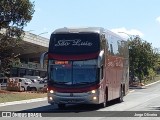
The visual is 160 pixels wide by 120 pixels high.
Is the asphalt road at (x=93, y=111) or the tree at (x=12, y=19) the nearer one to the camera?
the asphalt road at (x=93, y=111)

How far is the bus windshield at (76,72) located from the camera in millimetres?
22250

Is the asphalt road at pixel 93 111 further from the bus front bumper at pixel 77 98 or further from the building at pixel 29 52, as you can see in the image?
the building at pixel 29 52

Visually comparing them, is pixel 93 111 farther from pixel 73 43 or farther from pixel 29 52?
pixel 29 52

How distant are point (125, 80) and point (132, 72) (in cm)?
4546

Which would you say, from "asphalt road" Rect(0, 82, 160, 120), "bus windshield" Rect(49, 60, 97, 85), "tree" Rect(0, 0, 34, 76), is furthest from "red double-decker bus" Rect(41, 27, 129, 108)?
"tree" Rect(0, 0, 34, 76)

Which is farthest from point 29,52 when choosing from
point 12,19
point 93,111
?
point 93,111

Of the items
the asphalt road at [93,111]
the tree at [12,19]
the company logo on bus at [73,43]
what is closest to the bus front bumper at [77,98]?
the asphalt road at [93,111]

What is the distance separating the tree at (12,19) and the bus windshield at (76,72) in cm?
1291

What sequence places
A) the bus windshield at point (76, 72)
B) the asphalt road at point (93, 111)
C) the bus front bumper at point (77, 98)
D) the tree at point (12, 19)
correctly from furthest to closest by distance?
1. the tree at point (12, 19)
2. the bus windshield at point (76, 72)
3. the bus front bumper at point (77, 98)
4. the asphalt road at point (93, 111)

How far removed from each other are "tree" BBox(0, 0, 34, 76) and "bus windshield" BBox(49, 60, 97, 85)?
12913mm

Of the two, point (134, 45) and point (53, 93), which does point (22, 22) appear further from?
point (134, 45)

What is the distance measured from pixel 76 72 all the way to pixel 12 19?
1423cm

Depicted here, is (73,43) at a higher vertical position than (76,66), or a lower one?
higher

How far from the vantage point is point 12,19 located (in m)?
35.1
